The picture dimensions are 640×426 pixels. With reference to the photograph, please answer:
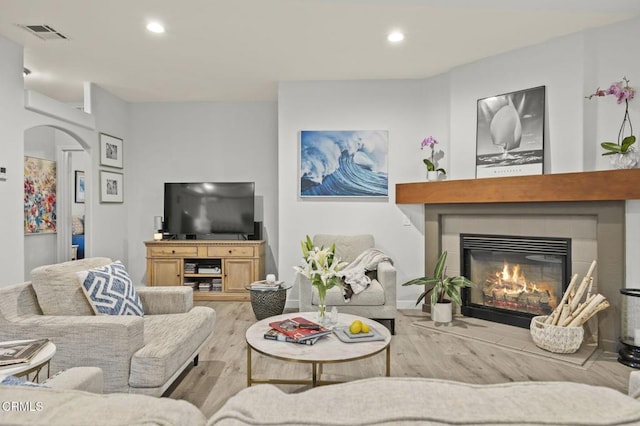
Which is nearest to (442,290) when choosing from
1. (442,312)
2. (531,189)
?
(442,312)

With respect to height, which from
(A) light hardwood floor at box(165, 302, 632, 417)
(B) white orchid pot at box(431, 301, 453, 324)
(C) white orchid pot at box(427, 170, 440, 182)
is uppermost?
(C) white orchid pot at box(427, 170, 440, 182)

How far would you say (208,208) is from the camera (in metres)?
5.35

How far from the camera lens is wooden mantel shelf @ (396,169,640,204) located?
123 inches

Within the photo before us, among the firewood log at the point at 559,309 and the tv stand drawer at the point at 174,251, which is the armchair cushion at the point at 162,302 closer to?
the tv stand drawer at the point at 174,251

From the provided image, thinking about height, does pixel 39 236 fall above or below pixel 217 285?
above

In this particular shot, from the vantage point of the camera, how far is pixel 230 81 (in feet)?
15.8

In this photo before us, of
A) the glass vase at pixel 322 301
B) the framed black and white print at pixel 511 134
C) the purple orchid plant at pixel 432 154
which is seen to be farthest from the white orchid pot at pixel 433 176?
the glass vase at pixel 322 301

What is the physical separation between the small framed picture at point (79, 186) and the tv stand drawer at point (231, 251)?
8.49 ft

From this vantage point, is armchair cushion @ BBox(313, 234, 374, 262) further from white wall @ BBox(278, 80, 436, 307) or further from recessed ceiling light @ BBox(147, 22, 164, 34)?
recessed ceiling light @ BBox(147, 22, 164, 34)

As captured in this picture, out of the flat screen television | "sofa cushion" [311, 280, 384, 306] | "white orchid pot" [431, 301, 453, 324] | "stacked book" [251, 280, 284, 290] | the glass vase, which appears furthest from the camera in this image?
the flat screen television

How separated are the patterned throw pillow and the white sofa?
0.26 ft

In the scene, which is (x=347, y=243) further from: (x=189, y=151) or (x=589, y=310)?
(x=189, y=151)

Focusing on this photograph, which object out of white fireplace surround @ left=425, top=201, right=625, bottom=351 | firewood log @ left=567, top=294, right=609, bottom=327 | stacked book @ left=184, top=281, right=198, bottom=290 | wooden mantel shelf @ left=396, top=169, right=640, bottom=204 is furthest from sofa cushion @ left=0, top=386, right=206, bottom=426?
stacked book @ left=184, top=281, right=198, bottom=290

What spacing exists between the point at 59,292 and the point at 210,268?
2932 millimetres
